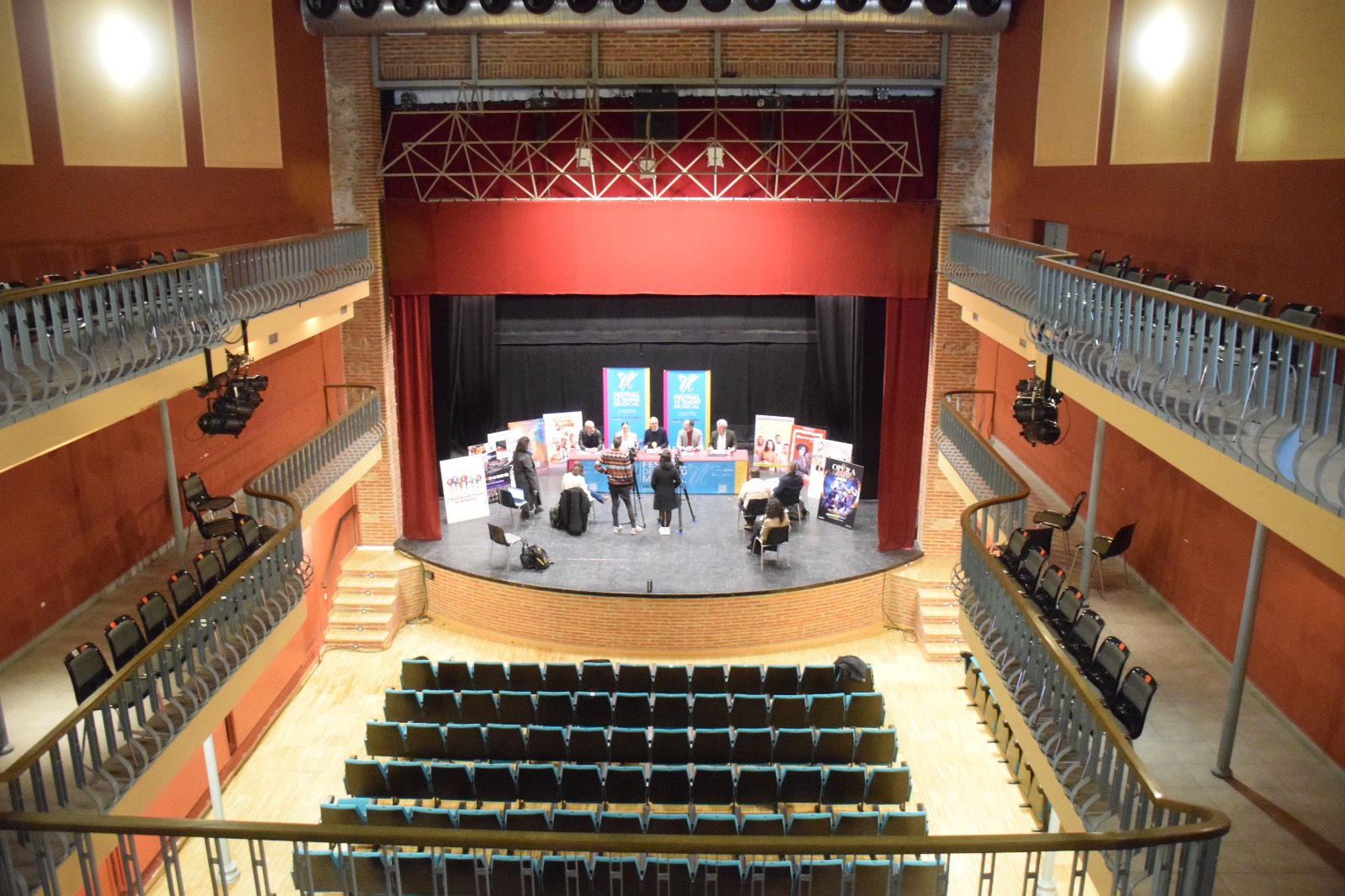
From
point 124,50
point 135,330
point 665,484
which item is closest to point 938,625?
point 665,484

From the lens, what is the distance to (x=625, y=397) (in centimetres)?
1947

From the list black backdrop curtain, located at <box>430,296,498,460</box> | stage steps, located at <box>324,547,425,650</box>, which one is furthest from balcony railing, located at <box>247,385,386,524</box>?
black backdrop curtain, located at <box>430,296,498,460</box>

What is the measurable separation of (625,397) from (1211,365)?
1325 centimetres

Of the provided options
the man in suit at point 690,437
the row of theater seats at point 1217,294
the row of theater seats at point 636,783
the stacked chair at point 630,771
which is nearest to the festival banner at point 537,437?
the man in suit at point 690,437

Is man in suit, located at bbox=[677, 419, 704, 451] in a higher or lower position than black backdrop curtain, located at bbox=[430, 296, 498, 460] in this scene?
lower

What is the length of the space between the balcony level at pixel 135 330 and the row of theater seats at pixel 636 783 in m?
4.58

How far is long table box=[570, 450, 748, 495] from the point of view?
61.4ft

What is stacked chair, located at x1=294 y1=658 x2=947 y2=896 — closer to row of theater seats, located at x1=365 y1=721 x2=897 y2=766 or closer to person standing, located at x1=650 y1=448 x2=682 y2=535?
row of theater seats, located at x1=365 y1=721 x2=897 y2=766

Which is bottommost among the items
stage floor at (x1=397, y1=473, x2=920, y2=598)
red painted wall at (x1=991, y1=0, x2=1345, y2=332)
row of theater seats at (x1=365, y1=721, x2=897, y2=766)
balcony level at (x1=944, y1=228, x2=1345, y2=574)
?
row of theater seats at (x1=365, y1=721, x2=897, y2=766)

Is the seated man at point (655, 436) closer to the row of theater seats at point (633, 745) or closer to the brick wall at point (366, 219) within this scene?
the brick wall at point (366, 219)

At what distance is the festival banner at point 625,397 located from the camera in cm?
1936

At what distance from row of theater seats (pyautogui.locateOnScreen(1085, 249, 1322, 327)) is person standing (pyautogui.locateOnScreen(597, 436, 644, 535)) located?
8259 mm

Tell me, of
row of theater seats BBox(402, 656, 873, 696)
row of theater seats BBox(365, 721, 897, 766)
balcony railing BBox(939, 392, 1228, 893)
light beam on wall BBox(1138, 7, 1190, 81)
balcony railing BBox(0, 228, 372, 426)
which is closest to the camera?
balcony railing BBox(939, 392, 1228, 893)

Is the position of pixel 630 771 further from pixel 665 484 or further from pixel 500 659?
pixel 665 484
